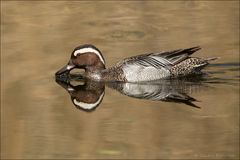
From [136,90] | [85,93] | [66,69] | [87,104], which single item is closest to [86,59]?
[66,69]

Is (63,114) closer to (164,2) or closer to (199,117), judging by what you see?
(199,117)

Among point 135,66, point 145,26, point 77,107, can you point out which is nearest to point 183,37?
point 145,26

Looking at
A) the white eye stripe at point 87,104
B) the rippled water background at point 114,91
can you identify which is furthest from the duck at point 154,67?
the white eye stripe at point 87,104

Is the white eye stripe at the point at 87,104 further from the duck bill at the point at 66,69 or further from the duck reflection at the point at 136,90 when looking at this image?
the duck bill at the point at 66,69

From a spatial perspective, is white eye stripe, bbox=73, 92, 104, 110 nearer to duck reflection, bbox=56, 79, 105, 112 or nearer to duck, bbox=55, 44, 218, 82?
duck reflection, bbox=56, 79, 105, 112

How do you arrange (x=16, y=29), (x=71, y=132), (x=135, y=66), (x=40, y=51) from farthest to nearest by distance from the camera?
(x=16, y=29)
(x=40, y=51)
(x=135, y=66)
(x=71, y=132)

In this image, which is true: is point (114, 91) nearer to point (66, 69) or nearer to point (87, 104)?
point (87, 104)
